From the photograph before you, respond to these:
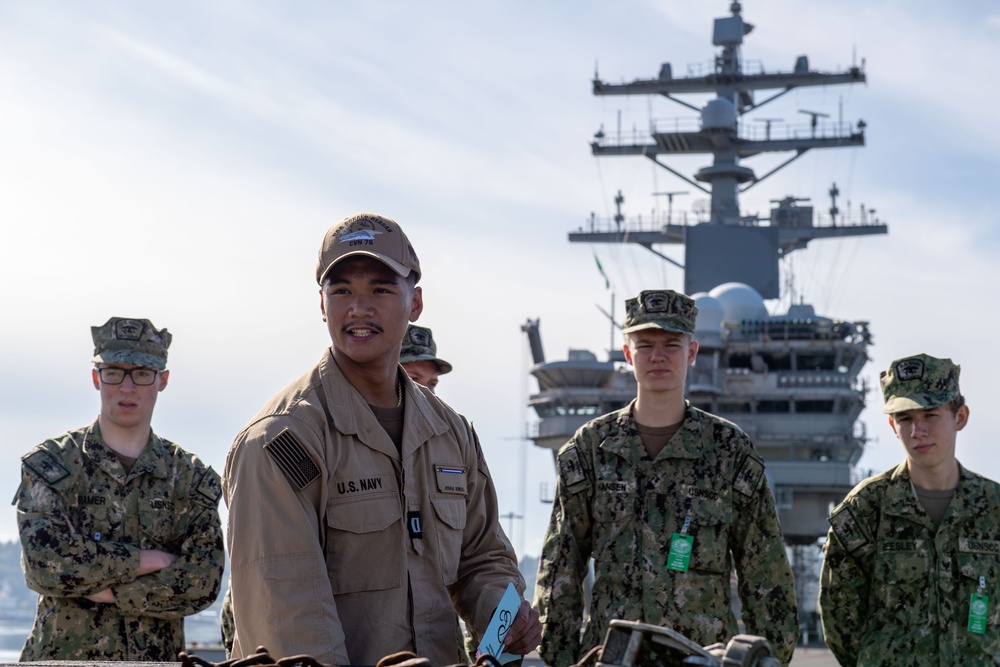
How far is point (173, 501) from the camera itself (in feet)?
19.9

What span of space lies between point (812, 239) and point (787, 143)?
3.07 metres

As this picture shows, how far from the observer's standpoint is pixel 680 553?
221 inches

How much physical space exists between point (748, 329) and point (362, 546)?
3586 centimetres

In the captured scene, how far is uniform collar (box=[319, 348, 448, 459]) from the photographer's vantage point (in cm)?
370

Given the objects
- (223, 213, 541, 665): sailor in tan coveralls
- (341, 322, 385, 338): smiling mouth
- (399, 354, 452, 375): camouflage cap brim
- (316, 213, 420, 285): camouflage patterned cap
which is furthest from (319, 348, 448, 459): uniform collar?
(399, 354, 452, 375): camouflage cap brim

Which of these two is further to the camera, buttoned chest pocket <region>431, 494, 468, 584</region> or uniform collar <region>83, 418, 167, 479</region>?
uniform collar <region>83, 418, 167, 479</region>

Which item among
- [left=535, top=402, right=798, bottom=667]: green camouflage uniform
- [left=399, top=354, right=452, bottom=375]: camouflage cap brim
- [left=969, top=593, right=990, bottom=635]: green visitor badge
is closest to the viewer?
[left=535, top=402, right=798, bottom=667]: green camouflage uniform

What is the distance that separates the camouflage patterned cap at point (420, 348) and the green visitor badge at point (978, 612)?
9.72 feet

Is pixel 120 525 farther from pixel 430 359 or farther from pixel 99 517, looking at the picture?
pixel 430 359

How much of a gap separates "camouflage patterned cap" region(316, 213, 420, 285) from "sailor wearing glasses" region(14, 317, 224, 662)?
2.42m

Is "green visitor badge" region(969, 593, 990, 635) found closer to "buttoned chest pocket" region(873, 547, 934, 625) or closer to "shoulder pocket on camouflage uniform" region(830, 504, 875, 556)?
"buttoned chest pocket" region(873, 547, 934, 625)

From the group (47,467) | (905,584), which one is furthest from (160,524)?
(905,584)

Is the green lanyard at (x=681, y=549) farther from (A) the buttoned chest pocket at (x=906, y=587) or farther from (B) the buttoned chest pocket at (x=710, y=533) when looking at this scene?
(A) the buttoned chest pocket at (x=906, y=587)

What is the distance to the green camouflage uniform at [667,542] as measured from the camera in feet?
18.2
